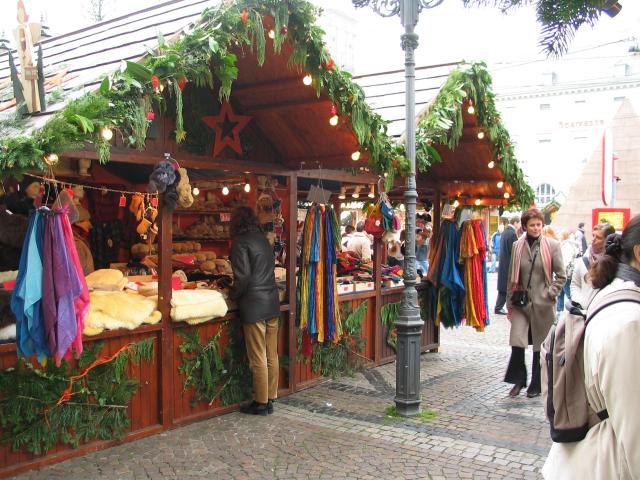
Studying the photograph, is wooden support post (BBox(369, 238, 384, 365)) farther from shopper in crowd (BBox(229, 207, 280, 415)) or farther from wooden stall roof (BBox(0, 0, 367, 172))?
shopper in crowd (BBox(229, 207, 280, 415))

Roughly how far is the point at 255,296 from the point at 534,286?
310cm

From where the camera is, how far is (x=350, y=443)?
5535 mm

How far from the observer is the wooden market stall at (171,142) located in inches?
177

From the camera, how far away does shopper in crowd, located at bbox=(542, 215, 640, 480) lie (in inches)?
86.5

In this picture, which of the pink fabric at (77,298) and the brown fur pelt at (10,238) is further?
the brown fur pelt at (10,238)

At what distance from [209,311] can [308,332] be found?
157cm

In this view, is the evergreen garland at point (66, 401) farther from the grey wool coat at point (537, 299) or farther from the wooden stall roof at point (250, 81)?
the grey wool coat at point (537, 299)

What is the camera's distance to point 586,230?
840 inches

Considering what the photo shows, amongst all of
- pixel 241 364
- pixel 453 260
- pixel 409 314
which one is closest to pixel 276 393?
pixel 241 364

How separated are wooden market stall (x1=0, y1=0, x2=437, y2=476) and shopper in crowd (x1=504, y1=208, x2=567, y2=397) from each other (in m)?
1.85

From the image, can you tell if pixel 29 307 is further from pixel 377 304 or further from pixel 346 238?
pixel 346 238

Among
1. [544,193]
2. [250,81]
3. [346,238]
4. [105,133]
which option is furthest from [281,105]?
[544,193]

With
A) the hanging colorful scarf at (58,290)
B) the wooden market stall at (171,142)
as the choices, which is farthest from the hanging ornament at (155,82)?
the hanging colorful scarf at (58,290)

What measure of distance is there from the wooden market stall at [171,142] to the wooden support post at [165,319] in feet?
0.04
